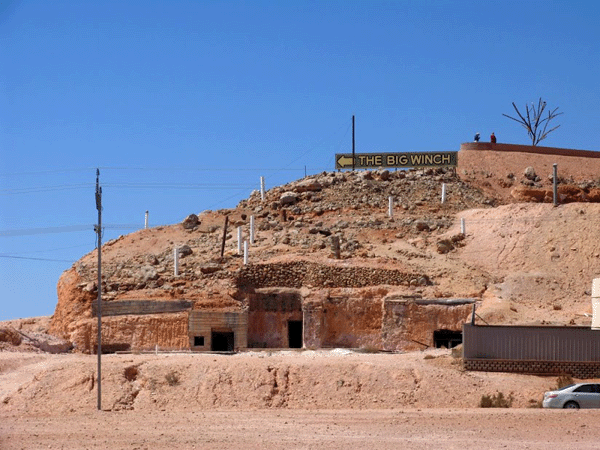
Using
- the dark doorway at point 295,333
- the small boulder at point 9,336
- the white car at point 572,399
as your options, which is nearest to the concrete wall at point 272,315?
the dark doorway at point 295,333

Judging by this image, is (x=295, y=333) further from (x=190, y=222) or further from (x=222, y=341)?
(x=190, y=222)

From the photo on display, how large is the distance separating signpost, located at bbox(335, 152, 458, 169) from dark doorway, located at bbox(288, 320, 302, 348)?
2148 cm

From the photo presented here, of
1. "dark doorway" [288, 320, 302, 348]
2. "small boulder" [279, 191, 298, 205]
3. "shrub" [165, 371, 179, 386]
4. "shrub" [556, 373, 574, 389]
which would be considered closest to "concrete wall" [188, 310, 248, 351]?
"dark doorway" [288, 320, 302, 348]

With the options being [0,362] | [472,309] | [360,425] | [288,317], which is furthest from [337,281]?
[360,425]

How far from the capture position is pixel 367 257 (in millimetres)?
51094

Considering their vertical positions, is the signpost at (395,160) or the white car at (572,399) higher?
the signpost at (395,160)

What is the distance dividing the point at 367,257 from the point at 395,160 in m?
17.1

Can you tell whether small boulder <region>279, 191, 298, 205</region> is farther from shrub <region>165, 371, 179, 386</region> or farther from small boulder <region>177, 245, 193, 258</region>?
shrub <region>165, 371, 179, 386</region>

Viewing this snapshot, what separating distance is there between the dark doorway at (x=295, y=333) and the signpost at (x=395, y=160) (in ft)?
70.5

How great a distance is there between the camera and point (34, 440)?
86.3 ft

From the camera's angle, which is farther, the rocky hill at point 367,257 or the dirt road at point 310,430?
the rocky hill at point 367,257

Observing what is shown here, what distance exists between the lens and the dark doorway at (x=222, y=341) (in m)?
45.4

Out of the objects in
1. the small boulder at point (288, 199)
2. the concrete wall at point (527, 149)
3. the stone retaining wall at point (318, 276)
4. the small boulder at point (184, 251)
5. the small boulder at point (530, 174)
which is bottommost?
the stone retaining wall at point (318, 276)

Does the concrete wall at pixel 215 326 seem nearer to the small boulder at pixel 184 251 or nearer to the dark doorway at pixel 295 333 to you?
the dark doorway at pixel 295 333
